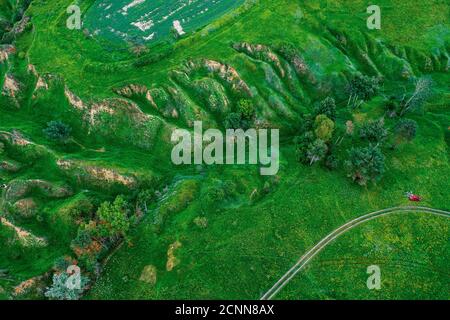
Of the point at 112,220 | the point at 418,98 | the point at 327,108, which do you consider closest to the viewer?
the point at 112,220

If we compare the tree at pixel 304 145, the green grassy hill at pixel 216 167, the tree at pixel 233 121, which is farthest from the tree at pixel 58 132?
the tree at pixel 304 145

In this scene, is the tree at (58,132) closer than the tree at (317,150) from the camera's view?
No

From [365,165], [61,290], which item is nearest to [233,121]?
[365,165]

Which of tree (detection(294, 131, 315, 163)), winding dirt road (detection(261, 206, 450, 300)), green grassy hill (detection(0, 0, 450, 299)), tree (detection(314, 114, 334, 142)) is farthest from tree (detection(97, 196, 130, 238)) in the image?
tree (detection(314, 114, 334, 142))

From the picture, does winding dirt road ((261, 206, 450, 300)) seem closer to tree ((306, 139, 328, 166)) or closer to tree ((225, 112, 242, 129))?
tree ((306, 139, 328, 166))

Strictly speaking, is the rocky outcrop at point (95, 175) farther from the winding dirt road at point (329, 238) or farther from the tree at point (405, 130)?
the tree at point (405, 130)

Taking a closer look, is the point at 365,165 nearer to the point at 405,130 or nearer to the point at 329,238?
the point at 405,130
